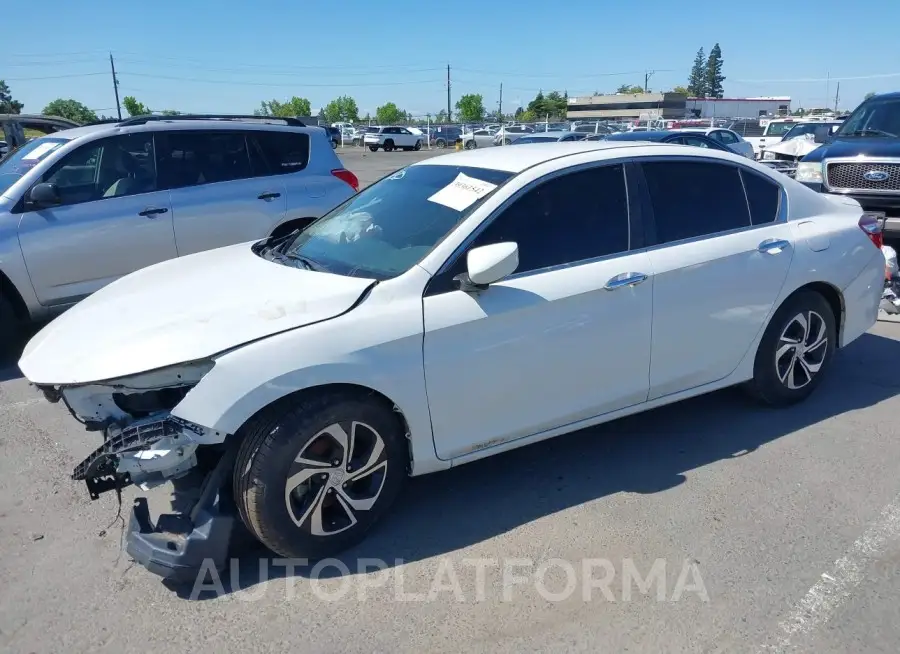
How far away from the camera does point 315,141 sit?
7.54 metres

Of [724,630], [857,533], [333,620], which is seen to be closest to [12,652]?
[333,620]

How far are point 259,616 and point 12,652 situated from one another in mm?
882

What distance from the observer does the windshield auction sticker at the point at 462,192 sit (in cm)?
359

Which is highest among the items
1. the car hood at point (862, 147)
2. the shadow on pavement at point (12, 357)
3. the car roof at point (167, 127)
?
the car roof at point (167, 127)

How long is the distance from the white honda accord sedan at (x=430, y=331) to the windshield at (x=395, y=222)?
0.05 feet

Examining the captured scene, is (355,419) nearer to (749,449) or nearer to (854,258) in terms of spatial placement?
(749,449)

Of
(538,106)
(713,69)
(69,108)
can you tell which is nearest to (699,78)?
(713,69)

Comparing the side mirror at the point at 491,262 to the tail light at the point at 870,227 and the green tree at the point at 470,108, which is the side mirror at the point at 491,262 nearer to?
the tail light at the point at 870,227

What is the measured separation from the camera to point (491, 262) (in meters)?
3.12

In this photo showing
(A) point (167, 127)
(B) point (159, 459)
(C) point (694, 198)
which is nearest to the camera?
(B) point (159, 459)

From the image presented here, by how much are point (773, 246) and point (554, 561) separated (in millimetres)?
2361

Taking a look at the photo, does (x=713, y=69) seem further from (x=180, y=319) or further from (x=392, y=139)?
(x=180, y=319)

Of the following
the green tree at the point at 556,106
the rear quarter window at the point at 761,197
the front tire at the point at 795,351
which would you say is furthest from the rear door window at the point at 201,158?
the green tree at the point at 556,106

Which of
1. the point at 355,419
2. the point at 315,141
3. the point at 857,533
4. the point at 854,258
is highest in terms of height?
the point at 315,141
